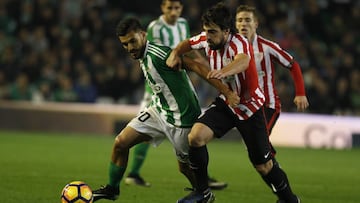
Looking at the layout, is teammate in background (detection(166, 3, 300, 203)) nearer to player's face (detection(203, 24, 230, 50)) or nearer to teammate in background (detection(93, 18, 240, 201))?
player's face (detection(203, 24, 230, 50))

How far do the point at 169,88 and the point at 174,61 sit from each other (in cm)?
32

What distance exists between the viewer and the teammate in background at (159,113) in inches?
292

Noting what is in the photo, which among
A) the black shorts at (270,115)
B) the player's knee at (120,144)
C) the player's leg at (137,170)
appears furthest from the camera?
the player's leg at (137,170)

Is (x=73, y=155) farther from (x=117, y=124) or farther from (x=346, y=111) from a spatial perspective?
(x=346, y=111)

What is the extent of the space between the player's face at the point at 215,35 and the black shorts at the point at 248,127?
0.55 metres

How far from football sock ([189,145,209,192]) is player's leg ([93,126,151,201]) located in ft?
1.87

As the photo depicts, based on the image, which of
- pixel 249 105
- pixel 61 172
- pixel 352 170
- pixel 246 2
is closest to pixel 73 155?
pixel 61 172

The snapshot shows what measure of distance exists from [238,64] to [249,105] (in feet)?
1.64

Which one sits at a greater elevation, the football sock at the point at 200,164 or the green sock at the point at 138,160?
the football sock at the point at 200,164

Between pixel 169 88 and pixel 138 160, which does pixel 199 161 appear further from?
pixel 138 160

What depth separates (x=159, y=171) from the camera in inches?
444

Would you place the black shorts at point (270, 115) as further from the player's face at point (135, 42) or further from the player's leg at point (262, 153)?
the player's face at point (135, 42)

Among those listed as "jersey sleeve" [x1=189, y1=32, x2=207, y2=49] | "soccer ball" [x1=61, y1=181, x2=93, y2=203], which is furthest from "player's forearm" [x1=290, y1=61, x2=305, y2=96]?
"soccer ball" [x1=61, y1=181, x2=93, y2=203]

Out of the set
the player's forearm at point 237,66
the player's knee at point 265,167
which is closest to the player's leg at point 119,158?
the player's knee at point 265,167
